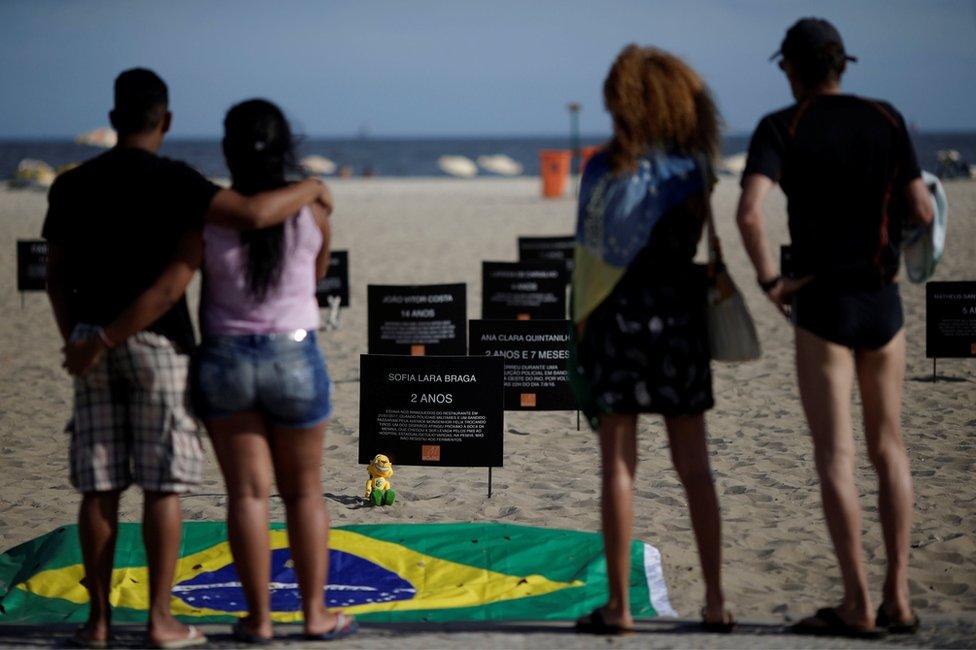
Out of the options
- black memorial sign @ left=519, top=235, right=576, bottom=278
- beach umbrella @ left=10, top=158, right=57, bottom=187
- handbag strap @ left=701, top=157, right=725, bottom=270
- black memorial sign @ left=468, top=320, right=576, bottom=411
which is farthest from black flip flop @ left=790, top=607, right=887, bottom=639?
beach umbrella @ left=10, top=158, right=57, bottom=187

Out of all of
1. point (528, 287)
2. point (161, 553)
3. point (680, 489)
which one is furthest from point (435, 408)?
point (528, 287)

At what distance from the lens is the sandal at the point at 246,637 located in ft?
11.6

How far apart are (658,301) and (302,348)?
1.02 meters

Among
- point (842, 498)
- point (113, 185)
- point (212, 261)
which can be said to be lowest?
point (842, 498)

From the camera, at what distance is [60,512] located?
219 inches

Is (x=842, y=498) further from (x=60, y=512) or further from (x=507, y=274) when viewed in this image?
(x=507, y=274)

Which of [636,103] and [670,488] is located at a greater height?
[636,103]

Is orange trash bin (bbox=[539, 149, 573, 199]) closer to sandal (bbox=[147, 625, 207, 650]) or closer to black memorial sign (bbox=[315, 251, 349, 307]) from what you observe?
black memorial sign (bbox=[315, 251, 349, 307])

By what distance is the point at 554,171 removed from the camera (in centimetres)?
3212

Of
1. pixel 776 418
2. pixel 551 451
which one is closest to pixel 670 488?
pixel 551 451

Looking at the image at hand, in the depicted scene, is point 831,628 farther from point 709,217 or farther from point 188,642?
point 188,642

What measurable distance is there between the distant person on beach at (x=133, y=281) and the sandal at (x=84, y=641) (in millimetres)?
381

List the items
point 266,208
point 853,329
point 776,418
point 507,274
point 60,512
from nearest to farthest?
point 266,208 → point 853,329 → point 60,512 → point 776,418 → point 507,274

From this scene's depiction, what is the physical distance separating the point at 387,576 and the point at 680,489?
1.90m
